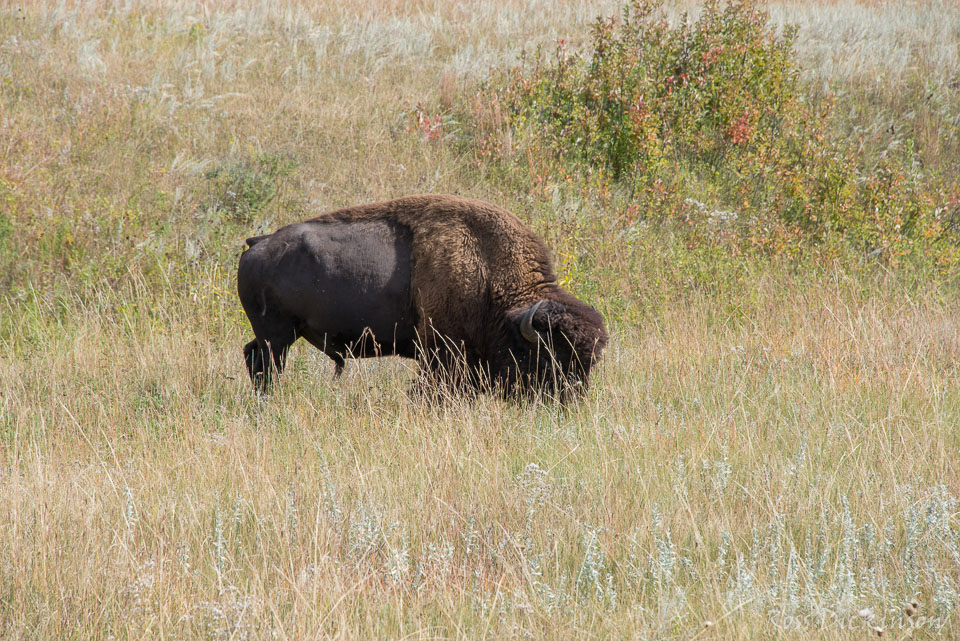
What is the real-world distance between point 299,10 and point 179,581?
542 inches

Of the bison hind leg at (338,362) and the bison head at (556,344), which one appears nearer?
the bison head at (556,344)

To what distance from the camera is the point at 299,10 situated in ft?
49.7

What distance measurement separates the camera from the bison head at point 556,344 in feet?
18.4

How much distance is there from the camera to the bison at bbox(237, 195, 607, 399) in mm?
5832

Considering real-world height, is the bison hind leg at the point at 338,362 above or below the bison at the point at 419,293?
below

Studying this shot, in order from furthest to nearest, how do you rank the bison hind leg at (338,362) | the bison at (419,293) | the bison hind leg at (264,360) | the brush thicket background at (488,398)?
the bison hind leg at (338,362)
the bison hind leg at (264,360)
the bison at (419,293)
the brush thicket background at (488,398)

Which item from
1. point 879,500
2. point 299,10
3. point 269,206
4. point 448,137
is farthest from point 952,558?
point 299,10

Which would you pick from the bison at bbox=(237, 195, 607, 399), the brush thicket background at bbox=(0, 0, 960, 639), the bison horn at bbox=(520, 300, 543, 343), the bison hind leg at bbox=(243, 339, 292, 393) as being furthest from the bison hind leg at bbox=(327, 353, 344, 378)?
the bison horn at bbox=(520, 300, 543, 343)

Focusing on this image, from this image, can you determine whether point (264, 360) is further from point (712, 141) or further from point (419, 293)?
point (712, 141)

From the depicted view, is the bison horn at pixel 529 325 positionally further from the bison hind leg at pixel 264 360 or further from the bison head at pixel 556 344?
the bison hind leg at pixel 264 360

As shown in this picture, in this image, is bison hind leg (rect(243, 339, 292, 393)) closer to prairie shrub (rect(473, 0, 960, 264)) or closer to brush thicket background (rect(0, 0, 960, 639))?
brush thicket background (rect(0, 0, 960, 639))

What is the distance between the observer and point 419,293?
590cm

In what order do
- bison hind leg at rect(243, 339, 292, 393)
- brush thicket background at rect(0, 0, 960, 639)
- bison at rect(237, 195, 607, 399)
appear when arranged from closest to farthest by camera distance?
brush thicket background at rect(0, 0, 960, 639)
bison at rect(237, 195, 607, 399)
bison hind leg at rect(243, 339, 292, 393)

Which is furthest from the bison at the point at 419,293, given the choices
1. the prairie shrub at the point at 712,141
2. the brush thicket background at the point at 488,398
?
the prairie shrub at the point at 712,141
